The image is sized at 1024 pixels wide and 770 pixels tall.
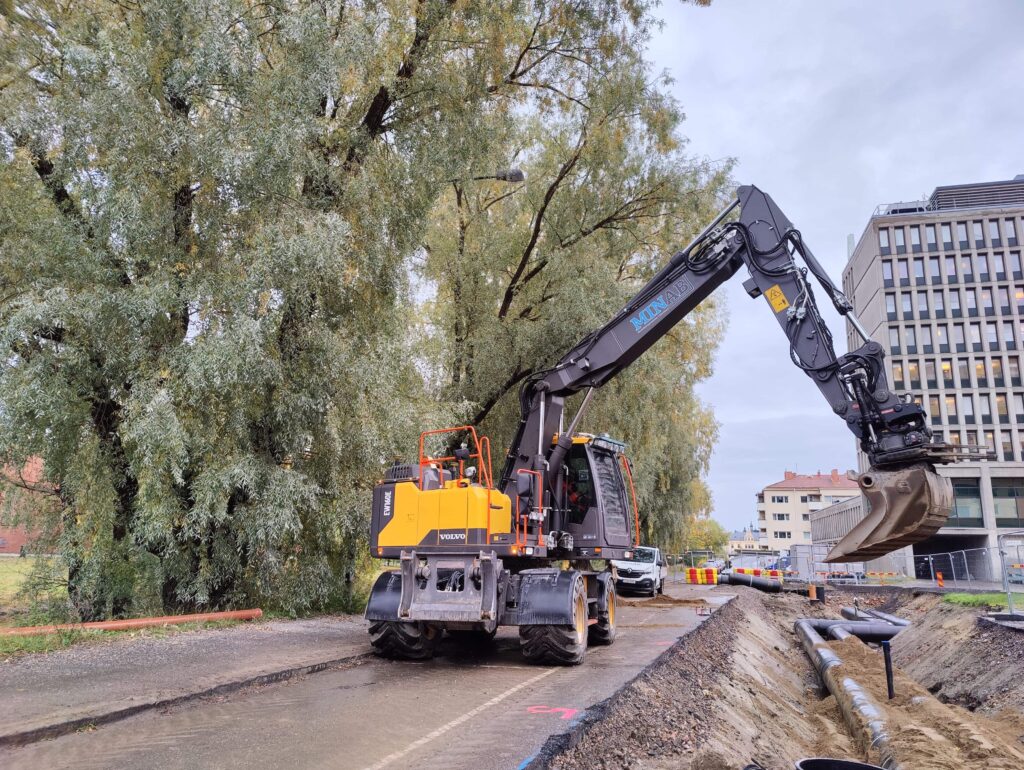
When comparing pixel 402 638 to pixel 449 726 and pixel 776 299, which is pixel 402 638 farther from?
pixel 776 299

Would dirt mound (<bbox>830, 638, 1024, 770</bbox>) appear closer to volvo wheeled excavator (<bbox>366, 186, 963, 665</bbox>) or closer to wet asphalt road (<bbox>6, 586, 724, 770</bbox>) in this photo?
volvo wheeled excavator (<bbox>366, 186, 963, 665</bbox>)

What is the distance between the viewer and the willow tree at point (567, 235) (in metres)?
15.5

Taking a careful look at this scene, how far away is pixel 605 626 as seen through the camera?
10.7 metres

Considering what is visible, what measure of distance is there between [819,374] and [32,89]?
Answer: 37.4 feet

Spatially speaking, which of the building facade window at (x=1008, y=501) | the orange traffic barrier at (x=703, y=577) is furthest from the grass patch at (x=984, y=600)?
the building facade window at (x=1008, y=501)

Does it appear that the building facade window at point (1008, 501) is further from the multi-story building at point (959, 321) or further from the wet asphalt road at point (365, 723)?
the wet asphalt road at point (365, 723)

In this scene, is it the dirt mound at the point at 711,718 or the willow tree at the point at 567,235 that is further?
the willow tree at the point at 567,235

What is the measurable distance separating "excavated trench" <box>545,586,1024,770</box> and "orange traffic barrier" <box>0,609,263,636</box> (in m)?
6.71

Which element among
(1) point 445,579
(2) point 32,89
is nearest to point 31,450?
(2) point 32,89

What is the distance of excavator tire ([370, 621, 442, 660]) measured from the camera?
8.88 metres

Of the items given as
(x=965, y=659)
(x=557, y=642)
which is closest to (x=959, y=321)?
(x=965, y=659)

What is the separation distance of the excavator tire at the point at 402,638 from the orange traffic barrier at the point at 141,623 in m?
3.25

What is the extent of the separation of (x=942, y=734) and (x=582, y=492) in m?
5.21

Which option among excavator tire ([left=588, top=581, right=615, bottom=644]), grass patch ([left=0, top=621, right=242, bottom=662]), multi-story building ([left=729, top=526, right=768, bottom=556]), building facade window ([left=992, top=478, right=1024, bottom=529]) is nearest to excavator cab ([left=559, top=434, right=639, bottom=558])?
excavator tire ([left=588, top=581, right=615, bottom=644])
